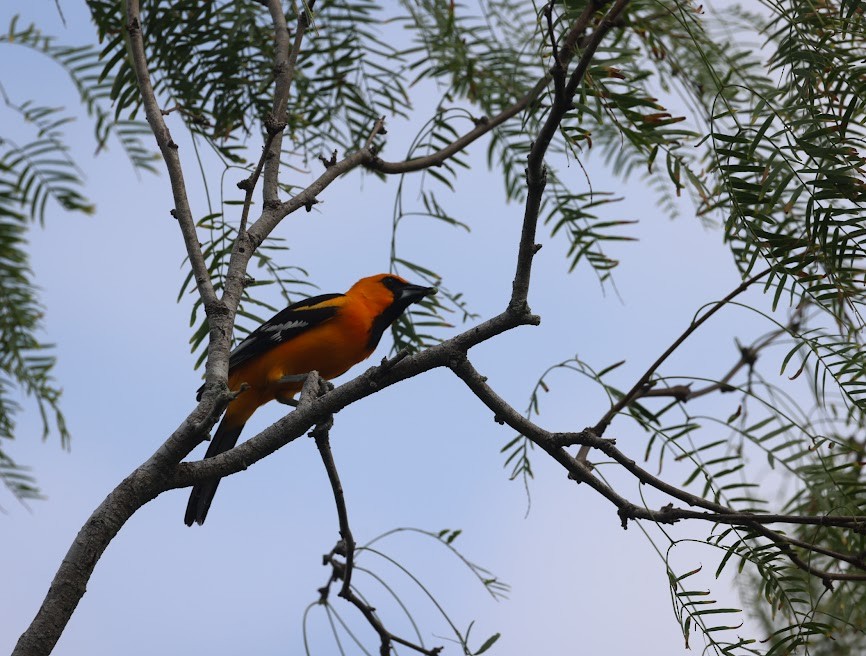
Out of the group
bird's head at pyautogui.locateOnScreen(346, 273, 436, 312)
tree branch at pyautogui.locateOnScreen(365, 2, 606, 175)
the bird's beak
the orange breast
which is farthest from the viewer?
bird's head at pyautogui.locateOnScreen(346, 273, 436, 312)

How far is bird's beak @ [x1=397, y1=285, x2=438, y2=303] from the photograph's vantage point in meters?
3.84

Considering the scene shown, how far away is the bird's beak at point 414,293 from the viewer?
3844 mm

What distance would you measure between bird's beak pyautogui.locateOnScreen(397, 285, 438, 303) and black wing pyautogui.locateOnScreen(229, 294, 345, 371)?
0.37m

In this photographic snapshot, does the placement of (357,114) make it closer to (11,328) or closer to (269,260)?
(269,260)

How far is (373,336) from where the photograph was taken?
454 centimetres

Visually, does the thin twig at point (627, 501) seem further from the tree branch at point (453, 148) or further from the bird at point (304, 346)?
the bird at point (304, 346)

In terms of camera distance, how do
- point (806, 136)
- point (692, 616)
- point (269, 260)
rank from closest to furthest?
point (806, 136), point (692, 616), point (269, 260)

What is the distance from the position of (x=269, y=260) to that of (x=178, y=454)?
119cm

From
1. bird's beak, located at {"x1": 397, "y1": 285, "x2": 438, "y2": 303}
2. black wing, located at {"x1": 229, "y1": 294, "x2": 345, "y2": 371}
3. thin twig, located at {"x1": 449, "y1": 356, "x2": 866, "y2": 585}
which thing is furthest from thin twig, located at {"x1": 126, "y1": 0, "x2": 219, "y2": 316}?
black wing, located at {"x1": 229, "y1": 294, "x2": 345, "y2": 371}

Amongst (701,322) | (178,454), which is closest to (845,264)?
(701,322)

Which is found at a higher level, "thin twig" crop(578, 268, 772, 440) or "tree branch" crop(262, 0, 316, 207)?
"tree branch" crop(262, 0, 316, 207)

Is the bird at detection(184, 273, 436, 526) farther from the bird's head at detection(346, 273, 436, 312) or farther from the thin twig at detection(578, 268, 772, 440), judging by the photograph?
the thin twig at detection(578, 268, 772, 440)

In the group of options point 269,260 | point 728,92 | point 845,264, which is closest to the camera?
point 845,264

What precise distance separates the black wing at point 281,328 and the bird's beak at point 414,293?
37 cm
